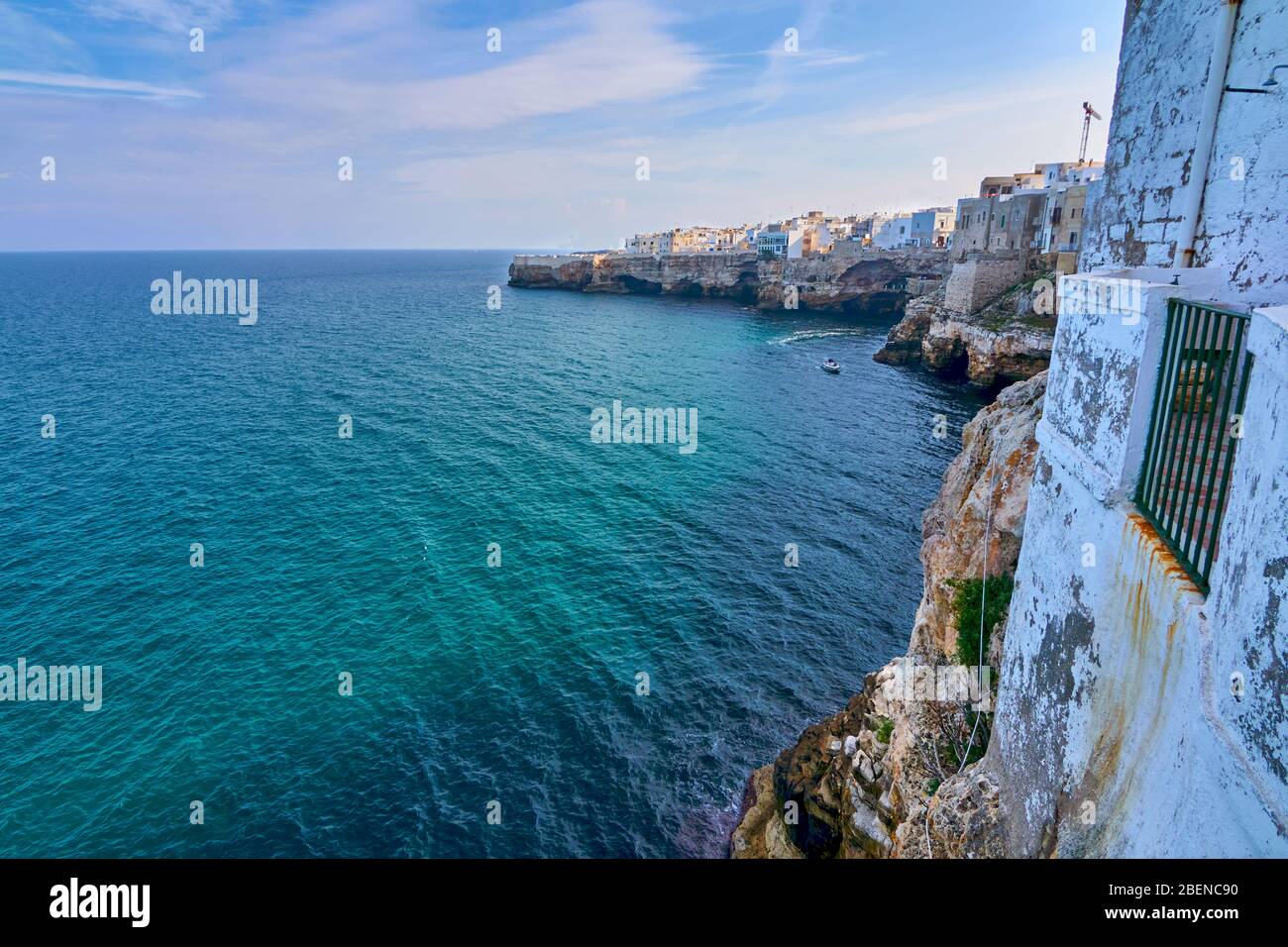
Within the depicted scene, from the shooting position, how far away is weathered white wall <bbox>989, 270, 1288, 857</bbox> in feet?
17.1

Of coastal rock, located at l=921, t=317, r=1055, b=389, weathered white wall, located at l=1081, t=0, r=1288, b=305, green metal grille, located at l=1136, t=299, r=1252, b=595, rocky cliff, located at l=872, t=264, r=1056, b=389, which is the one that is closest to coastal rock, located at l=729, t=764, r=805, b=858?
green metal grille, located at l=1136, t=299, r=1252, b=595

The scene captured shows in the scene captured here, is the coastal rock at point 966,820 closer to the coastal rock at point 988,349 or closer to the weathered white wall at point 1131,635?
the weathered white wall at point 1131,635

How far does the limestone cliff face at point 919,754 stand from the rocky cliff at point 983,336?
46.5 metres

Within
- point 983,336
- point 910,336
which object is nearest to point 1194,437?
point 983,336

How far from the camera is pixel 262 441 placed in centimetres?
5450

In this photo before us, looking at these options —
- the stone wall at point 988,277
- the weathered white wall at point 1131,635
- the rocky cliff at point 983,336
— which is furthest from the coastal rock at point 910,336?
the weathered white wall at point 1131,635

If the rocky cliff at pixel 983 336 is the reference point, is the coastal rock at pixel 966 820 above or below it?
below

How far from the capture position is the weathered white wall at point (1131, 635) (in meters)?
5.22

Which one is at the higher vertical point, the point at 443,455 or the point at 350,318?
the point at 350,318

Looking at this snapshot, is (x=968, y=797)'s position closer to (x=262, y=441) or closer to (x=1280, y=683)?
(x=1280, y=683)

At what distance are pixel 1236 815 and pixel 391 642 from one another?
31238 mm

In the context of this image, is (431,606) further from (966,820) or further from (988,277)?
(988,277)

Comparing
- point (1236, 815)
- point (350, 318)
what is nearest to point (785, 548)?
point (1236, 815)
